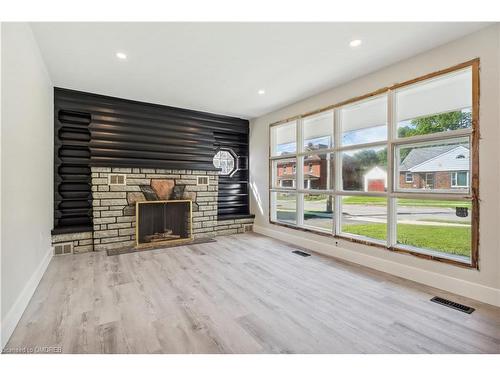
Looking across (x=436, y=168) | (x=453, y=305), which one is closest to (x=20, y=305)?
(x=453, y=305)

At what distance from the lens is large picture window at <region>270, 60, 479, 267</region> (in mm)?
2631

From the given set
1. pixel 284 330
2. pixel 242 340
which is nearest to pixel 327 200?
pixel 284 330

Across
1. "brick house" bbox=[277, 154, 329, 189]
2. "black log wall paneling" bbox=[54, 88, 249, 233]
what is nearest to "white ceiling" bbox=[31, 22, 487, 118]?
"black log wall paneling" bbox=[54, 88, 249, 233]

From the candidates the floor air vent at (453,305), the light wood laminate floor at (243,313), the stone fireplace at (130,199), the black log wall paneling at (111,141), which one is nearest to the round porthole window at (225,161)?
the black log wall paneling at (111,141)

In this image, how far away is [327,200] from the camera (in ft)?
13.9

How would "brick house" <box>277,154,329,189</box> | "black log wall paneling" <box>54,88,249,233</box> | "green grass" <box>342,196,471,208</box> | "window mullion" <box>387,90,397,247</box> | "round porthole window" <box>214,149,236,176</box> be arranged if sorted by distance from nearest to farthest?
"green grass" <box>342,196,471,208</box> → "window mullion" <box>387,90,397,247</box> → "black log wall paneling" <box>54,88,249,233</box> → "brick house" <box>277,154,329,189</box> → "round porthole window" <box>214,149,236,176</box>

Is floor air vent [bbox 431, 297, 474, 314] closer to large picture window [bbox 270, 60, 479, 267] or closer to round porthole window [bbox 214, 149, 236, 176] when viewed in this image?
large picture window [bbox 270, 60, 479, 267]

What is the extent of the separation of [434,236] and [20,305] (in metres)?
4.43

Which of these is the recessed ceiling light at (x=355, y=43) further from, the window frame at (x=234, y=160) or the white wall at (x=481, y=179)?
the window frame at (x=234, y=160)

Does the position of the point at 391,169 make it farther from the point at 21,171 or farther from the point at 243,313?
the point at 21,171

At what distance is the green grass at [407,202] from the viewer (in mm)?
2722

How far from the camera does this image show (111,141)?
173 inches

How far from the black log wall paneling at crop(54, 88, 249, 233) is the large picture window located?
2366 millimetres
